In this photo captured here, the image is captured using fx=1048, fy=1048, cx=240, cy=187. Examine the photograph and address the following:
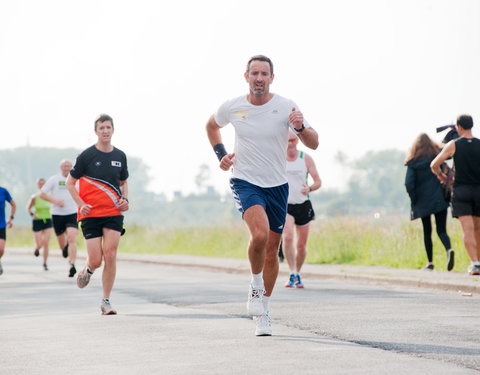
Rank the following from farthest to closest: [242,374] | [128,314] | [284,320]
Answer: [128,314] < [284,320] < [242,374]

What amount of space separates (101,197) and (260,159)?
9.84ft

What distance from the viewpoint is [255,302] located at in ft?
28.1

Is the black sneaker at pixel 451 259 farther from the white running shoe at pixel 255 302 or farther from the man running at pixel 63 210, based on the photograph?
the white running shoe at pixel 255 302

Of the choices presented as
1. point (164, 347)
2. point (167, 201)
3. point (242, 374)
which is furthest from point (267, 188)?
point (167, 201)

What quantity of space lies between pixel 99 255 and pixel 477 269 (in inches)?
227

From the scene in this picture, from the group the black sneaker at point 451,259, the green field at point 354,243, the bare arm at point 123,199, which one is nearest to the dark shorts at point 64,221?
the green field at point 354,243

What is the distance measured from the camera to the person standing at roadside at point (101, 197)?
11.1 meters

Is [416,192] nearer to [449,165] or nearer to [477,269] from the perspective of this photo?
[449,165]

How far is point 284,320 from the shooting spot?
9.88m

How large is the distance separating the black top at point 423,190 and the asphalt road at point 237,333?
81.0 inches

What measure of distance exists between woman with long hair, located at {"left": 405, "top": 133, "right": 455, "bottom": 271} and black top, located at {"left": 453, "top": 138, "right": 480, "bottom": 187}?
1.75 meters

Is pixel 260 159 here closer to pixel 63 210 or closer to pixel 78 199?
pixel 78 199

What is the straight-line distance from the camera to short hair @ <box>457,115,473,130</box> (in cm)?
1403

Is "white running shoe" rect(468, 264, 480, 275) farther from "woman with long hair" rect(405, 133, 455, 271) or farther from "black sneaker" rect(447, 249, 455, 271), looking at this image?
"woman with long hair" rect(405, 133, 455, 271)
